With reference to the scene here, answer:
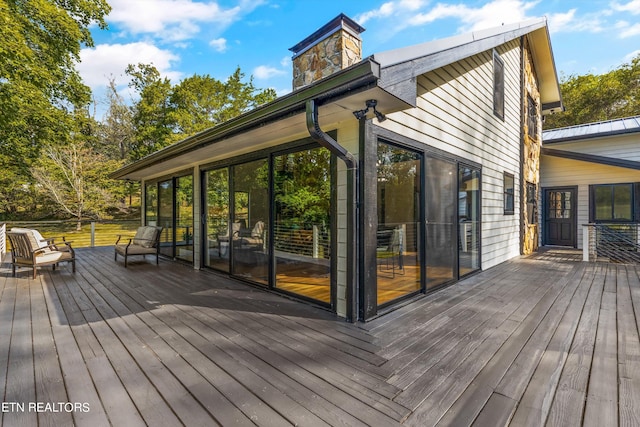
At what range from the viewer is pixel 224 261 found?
541cm

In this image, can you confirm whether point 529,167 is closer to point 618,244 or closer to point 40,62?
point 618,244

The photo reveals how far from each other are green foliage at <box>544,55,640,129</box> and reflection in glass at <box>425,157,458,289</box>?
18.1m

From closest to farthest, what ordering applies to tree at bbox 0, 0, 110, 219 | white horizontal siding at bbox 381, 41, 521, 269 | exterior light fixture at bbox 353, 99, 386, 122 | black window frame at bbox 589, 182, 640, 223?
1. exterior light fixture at bbox 353, 99, 386, 122
2. white horizontal siding at bbox 381, 41, 521, 269
3. black window frame at bbox 589, 182, 640, 223
4. tree at bbox 0, 0, 110, 219

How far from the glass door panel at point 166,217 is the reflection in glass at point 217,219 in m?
1.74

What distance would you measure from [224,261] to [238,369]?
3456mm

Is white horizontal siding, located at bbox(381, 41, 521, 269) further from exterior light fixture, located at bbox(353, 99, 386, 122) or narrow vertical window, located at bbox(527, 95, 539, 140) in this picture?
narrow vertical window, located at bbox(527, 95, 539, 140)

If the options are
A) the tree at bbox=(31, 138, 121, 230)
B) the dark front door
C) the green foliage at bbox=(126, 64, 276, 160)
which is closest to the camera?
the dark front door

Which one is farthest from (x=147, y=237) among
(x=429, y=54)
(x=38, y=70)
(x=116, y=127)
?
(x=116, y=127)

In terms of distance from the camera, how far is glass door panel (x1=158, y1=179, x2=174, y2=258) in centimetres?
708

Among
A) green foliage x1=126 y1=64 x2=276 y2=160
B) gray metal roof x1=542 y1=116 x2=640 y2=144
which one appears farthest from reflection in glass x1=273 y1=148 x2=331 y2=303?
green foliage x1=126 y1=64 x2=276 y2=160

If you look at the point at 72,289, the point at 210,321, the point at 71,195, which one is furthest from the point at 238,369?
the point at 71,195

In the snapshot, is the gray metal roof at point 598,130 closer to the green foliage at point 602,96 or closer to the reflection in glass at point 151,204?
the green foliage at point 602,96

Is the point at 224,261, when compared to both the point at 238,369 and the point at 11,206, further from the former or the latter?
the point at 11,206

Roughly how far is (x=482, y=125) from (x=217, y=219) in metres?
5.44
